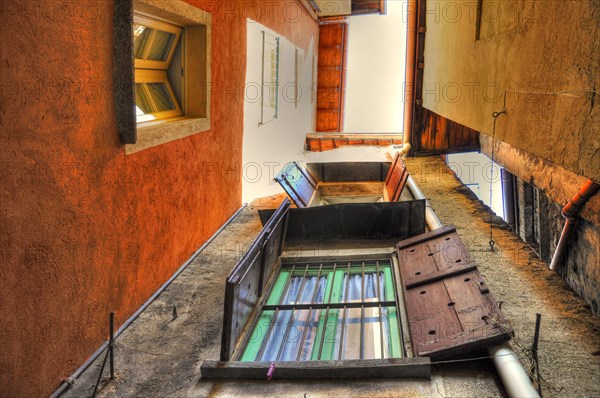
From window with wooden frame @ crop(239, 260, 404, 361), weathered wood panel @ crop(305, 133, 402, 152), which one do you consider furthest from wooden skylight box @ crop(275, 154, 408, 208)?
weathered wood panel @ crop(305, 133, 402, 152)

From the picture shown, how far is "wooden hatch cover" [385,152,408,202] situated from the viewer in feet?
20.5

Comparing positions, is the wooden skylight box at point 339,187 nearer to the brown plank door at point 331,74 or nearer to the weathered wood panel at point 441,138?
the weathered wood panel at point 441,138

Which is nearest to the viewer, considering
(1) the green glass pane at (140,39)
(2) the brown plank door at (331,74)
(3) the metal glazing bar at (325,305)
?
(3) the metal glazing bar at (325,305)

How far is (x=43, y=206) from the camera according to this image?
2.48 metres

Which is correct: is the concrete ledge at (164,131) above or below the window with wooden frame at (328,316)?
above

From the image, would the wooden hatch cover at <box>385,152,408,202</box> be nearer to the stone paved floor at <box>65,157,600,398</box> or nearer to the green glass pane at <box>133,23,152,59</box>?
the stone paved floor at <box>65,157,600,398</box>

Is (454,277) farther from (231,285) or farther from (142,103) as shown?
(142,103)

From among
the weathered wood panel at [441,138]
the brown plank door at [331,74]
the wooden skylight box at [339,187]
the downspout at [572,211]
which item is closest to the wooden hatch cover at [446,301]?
the downspout at [572,211]

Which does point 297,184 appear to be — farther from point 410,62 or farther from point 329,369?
point 329,369

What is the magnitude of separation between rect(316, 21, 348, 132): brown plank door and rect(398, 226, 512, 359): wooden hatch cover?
35.6ft

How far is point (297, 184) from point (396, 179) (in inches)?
51.2

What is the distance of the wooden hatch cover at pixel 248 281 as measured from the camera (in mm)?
2852

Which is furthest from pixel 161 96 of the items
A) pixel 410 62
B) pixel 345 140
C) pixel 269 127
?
pixel 345 140

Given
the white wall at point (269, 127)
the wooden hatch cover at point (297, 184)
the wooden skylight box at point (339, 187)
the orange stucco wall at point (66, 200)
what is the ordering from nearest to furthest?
the orange stucco wall at point (66, 200), the wooden hatch cover at point (297, 184), the wooden skylight box at point (339, 187), the white wall at point (269, 127)
